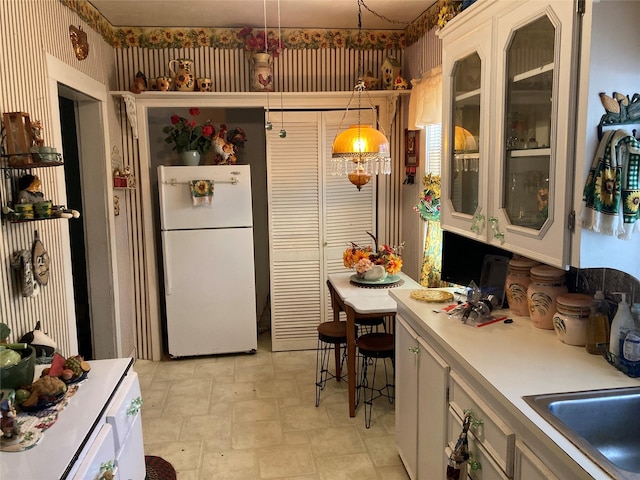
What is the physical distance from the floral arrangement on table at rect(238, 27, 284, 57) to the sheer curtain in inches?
46.9

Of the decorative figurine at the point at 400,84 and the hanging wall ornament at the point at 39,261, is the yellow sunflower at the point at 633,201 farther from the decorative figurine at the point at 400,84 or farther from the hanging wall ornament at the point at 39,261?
the decorative figurine at the point at 400,84

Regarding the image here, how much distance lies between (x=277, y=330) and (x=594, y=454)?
3.39 m

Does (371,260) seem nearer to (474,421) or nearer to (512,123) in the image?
(512,123)

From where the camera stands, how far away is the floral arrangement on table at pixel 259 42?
13.1ft

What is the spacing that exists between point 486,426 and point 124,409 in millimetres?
A: 1271

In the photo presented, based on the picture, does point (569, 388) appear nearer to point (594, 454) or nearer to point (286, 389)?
point (594, 454)

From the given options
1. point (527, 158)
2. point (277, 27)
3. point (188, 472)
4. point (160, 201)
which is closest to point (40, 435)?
point (188, 472)

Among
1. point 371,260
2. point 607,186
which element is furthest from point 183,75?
point 607,186

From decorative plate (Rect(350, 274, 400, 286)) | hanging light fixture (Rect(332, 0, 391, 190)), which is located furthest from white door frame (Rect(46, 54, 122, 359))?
decorative plate (Rect(350, 274, 400, 286))

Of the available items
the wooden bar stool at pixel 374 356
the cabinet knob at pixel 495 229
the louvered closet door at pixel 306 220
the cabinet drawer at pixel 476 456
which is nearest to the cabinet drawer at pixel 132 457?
the cabinet drawer at pixel 476 456

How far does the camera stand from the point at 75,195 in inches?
142

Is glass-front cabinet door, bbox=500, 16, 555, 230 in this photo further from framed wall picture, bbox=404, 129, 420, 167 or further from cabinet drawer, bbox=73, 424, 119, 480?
framed wall picture, bbox=404, 129, 420, 167

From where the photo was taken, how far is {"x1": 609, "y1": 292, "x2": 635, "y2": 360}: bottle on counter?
1558 millimetres

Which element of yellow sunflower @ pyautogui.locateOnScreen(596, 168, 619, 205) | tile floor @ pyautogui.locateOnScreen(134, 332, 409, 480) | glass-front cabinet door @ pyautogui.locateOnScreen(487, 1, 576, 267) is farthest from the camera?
tile floor @ pyautogui.locateOnScreen(134, 332, 409, 480)
